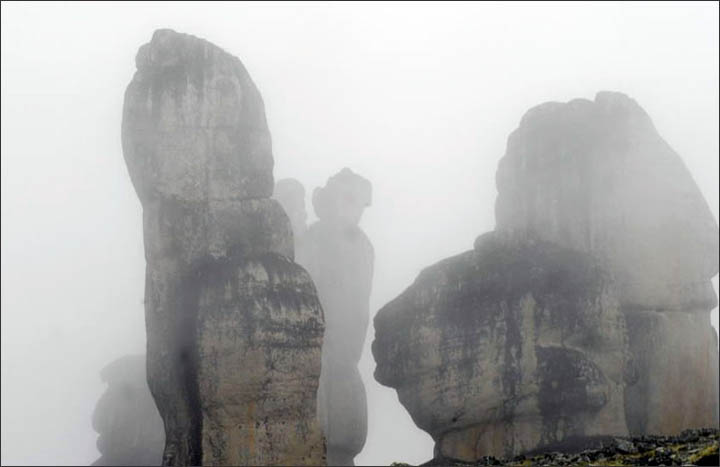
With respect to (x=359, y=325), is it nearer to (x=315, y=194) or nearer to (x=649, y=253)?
(x=315, y=194)

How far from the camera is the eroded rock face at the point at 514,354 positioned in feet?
138

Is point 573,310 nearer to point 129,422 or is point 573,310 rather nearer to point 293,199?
point 293,199

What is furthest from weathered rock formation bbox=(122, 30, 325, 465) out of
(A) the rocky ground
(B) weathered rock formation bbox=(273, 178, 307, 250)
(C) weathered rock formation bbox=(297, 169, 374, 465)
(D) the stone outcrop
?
(B) weathered rock formation bbox=(273, 178, 307, 250)

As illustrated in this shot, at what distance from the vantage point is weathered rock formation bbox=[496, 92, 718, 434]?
44.1m

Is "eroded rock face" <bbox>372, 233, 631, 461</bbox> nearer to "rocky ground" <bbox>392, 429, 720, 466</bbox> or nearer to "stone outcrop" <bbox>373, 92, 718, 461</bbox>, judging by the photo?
"stone outcrop" <bbox>373, 92, 718, 461</bbox>


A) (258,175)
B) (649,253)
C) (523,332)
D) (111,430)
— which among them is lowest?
(111,430)

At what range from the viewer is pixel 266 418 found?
124ft

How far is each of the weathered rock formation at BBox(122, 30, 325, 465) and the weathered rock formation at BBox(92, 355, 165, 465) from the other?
24210 mm

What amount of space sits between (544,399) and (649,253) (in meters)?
7.76

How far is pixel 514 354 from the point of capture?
42.6 metres

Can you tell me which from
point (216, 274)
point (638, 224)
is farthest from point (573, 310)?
point (216, 274)

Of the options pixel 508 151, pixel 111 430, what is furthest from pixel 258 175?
pixel 111 430

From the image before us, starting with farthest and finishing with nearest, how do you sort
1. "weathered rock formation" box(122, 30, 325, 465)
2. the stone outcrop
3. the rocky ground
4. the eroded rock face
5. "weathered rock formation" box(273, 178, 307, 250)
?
"weathered rock formation" box(273, 178, 307, 250)
the stone outcrop
the eroded rock face
"weathered rock formation" box(122, 30, 325, 465)
the rocky ground

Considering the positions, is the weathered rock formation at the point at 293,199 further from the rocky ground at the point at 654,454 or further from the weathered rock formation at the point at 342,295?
the rocky ground at the point at 654,454
